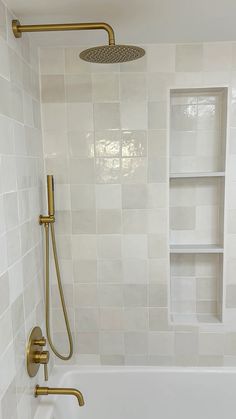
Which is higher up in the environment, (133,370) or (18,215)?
(18,215)

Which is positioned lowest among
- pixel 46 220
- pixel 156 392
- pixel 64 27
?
pixel 156 392

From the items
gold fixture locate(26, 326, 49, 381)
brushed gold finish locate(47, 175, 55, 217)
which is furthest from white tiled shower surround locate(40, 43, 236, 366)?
gold fixture locate(26, 326, 49, 381)

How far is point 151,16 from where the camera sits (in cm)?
133

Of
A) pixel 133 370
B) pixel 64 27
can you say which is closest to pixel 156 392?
pixel 133 370

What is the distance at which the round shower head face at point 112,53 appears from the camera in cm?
114

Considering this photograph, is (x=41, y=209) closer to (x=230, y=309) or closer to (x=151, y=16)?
(x=151, y=16)

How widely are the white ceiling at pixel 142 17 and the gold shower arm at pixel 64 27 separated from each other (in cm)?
6

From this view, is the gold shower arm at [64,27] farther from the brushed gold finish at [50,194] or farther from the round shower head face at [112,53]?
the brushed gold finish at [50,194]

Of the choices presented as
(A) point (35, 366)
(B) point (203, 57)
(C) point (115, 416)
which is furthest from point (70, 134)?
(C) point (115, 416)

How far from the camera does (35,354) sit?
1.48m

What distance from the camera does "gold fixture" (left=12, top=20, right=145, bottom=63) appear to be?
3.77 feet

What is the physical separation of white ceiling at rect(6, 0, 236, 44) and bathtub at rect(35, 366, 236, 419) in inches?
65.7

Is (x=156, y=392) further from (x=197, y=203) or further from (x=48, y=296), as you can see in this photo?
(x=197, y=203)

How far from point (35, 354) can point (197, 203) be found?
3.58ft
